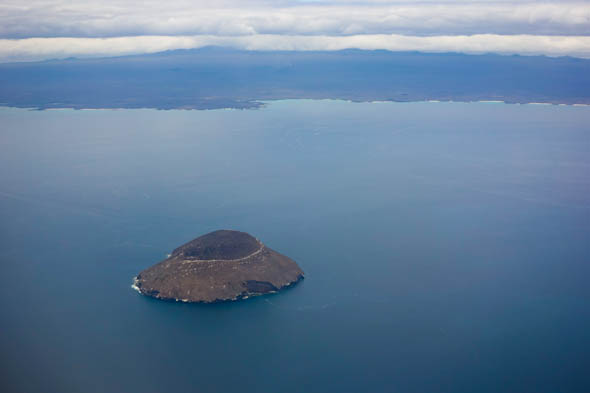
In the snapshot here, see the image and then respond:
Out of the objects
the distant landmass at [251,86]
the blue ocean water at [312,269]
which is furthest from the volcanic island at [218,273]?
the distant landmass at [251,86]

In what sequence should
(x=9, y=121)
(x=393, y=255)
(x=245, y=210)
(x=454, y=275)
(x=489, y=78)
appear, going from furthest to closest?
1. (x=489, y=78)
2. (x=9, y=121)
3. (x=245, y=210)
4. (x=393, y=255)
5. (x=454, y=275)

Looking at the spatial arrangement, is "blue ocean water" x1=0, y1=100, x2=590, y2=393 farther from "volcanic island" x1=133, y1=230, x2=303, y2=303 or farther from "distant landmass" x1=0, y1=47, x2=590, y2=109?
"distant landmass" x1=0, y1=47, x2=590, y2=109

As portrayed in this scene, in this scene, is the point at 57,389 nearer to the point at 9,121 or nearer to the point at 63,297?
the point at 63,297

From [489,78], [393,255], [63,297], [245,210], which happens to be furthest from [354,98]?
[63,297]

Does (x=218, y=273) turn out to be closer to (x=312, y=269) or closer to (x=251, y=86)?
(x=312, y=269)

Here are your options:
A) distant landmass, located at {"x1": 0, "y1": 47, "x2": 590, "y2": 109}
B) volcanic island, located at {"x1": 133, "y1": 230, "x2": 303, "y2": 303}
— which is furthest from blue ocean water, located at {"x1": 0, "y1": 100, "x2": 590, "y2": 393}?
distant landmass, located at {"x1": 0, "y1": 47, "x2": 590, "y2": 109}

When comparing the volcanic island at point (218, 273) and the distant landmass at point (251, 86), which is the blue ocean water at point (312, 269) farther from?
the distant landmass at point (251, 86)
